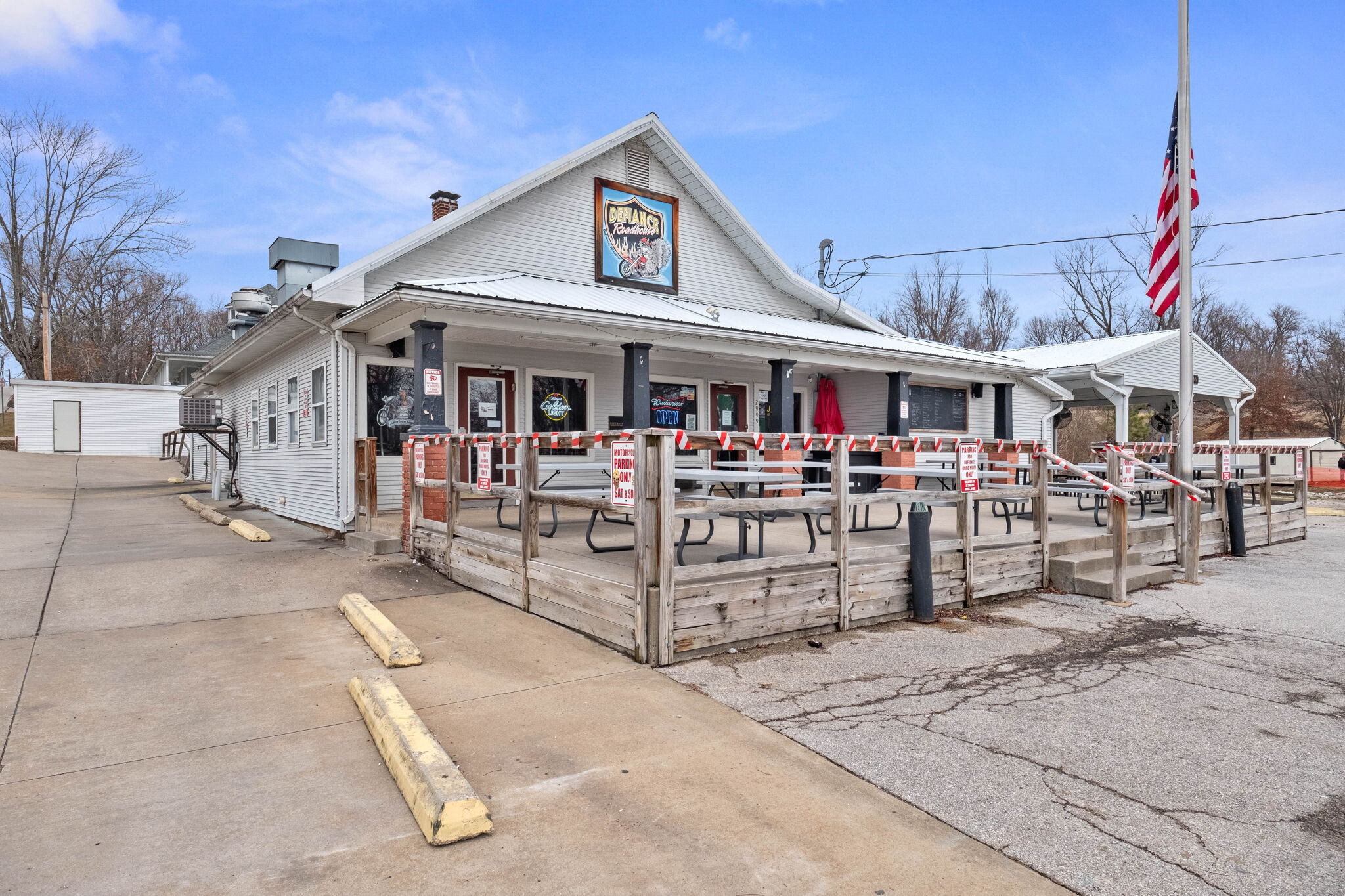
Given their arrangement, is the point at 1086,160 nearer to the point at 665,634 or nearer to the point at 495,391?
the point at 495,391

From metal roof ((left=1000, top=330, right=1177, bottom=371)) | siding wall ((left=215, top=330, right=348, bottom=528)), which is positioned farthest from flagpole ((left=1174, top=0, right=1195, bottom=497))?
siding wall ((left=215, top=330, right=348, bottom=528))

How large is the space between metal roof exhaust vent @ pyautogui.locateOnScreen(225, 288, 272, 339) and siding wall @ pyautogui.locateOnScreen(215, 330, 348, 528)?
14.7ft

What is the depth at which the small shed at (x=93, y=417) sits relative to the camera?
93.0ft

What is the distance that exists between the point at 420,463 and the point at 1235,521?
32.1 ft

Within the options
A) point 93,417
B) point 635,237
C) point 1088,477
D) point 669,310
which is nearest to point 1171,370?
point 635,237

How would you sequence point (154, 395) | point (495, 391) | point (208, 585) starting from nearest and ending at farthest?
1. point (208, 585)
2. point (495, 391)
3. point (154, 395)

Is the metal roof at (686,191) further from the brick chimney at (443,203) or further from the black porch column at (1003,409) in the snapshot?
the black porch column at (1003,409)

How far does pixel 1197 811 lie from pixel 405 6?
1434cm

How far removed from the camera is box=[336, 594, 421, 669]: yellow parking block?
4.70 meters

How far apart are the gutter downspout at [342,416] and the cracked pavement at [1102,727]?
22.7 ft

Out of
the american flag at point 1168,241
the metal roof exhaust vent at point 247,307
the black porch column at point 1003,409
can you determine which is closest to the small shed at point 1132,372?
the black porch column at point 1003,409

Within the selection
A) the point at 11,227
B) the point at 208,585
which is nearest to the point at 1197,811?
the point at 208,585

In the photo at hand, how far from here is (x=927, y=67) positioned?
21734 millimetres

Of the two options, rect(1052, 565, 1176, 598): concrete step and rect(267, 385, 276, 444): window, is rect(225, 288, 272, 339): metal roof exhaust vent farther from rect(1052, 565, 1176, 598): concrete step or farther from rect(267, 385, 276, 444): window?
rect(1052, 565, 1176, 598): concrete step
